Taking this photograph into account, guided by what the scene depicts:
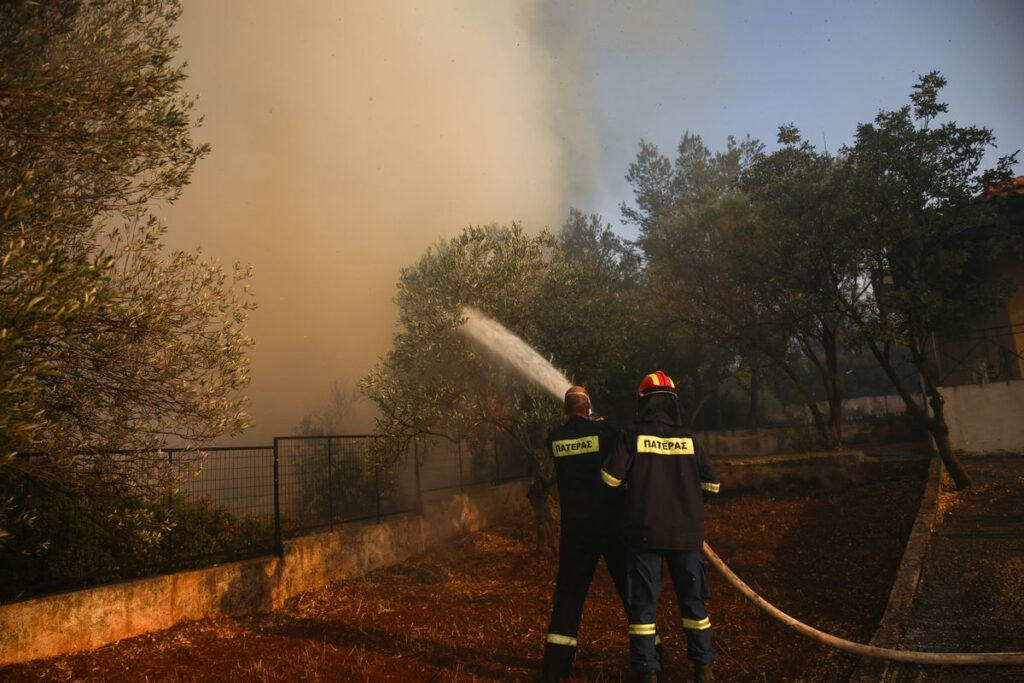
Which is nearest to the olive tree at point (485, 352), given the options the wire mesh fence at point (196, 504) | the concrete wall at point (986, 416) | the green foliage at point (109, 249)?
the wire mesh fence at point (196, 504)

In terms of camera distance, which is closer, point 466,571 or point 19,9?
point 19,9

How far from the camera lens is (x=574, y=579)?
4.93 metres

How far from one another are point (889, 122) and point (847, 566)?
7.01 meters

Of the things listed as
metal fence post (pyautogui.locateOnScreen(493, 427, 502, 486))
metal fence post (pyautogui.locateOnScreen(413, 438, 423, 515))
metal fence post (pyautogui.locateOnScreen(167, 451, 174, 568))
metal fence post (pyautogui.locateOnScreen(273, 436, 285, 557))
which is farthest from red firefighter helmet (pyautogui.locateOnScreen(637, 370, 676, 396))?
metal fence post (pyautogui.locateOnScreen(493, 427, 502, 486))

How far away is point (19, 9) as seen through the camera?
19.6 ft

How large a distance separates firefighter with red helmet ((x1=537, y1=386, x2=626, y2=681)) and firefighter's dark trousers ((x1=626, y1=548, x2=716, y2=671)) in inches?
12.5

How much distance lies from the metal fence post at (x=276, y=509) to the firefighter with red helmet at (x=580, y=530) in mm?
5111

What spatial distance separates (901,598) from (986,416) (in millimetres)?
11992

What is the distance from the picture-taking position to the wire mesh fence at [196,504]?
6.28 meters

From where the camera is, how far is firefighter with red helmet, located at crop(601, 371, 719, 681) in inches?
170

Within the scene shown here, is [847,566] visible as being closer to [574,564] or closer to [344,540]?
[574,564]

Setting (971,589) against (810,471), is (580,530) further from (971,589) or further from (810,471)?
(810,471)

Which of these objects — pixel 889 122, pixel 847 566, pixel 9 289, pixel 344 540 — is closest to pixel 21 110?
pixel 9 289

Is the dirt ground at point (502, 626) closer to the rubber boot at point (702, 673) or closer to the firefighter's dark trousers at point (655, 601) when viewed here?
the rubber boot at point (702, 673)
